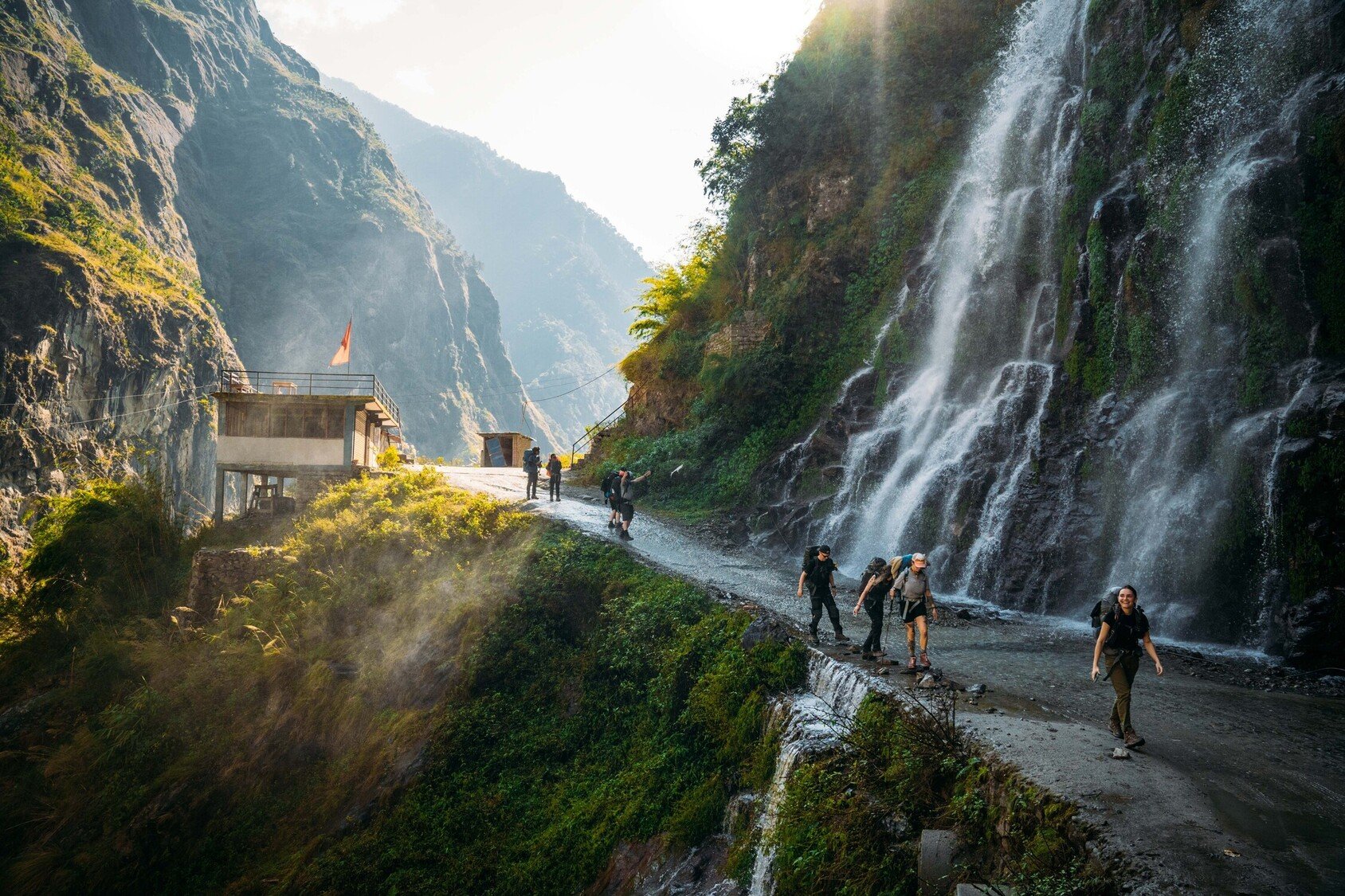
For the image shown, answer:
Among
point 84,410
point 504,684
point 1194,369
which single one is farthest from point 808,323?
point 84,410

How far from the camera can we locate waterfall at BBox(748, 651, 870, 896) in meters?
8.54

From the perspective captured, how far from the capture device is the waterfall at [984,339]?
59.3 feet

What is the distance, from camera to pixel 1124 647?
7770 millimetres

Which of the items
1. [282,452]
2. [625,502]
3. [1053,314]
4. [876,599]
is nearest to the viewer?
[876,599]

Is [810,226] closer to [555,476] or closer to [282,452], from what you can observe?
[555,476]

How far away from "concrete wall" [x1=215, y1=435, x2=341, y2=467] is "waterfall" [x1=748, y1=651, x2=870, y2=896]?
26120mm

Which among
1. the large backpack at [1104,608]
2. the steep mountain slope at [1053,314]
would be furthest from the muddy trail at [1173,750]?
the steep mountain slope at [1053,314]

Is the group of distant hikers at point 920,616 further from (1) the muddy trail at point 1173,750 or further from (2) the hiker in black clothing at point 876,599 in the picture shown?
(1) the muddy trail at point 1173,750

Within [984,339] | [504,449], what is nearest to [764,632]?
[984,339]

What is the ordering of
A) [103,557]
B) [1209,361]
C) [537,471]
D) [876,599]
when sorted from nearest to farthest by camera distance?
[876,599] < [1209,361] < [537,471] < [103,557]

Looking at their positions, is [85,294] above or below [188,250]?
below

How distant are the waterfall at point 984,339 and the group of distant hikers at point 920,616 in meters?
3.44

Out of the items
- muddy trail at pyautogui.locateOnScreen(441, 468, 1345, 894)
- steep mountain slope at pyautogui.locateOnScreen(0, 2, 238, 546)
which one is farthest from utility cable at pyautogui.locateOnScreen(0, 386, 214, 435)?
muddy trail at pyautogui.locateOnScreen(441, 468, 1345, 894)

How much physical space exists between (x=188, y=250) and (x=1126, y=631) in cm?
11539
